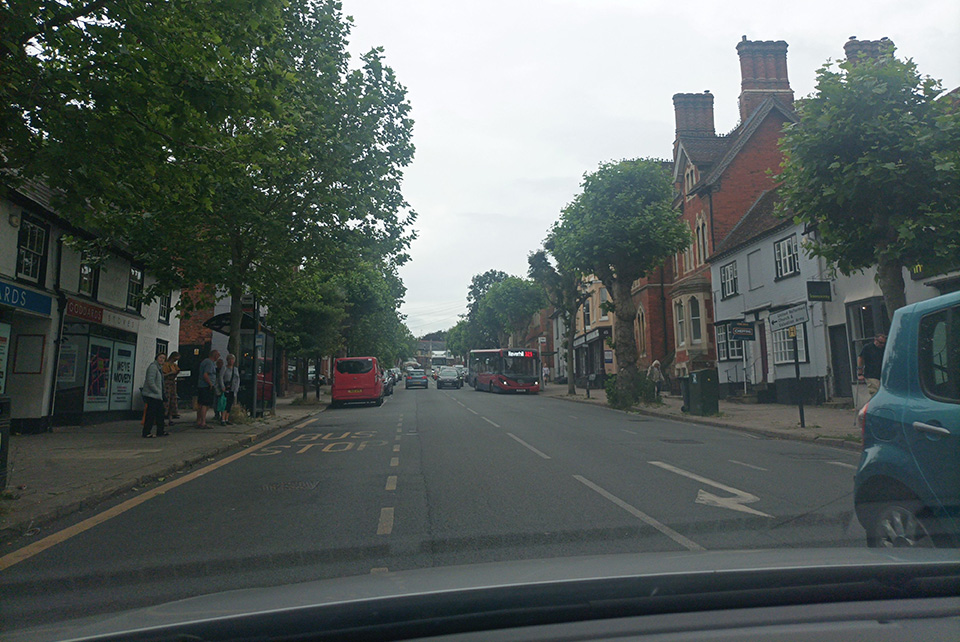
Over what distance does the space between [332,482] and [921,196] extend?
36.0 ft

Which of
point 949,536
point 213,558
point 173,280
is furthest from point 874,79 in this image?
point 173,280

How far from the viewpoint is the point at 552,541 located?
18.2ft

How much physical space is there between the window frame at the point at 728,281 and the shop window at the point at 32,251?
25354 mm

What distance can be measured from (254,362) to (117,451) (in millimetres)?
7687

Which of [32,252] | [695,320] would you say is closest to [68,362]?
[32,252]

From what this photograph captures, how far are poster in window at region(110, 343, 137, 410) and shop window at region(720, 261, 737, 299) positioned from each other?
23.8 meters

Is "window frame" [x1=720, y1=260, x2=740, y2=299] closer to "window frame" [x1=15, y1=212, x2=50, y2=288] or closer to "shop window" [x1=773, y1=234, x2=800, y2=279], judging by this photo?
"shop window" [x1=773, y1=234, x2=800, y2=279]

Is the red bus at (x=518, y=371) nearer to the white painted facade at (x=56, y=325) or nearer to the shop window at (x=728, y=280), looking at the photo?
the shop window at (x=728, y=280)

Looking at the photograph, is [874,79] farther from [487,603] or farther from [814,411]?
[487,603]

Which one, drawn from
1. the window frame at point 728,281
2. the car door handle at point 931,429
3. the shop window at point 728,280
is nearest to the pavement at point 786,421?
the window frame at point 728,281

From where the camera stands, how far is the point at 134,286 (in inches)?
825

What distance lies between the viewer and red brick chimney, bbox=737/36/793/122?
34656 mm

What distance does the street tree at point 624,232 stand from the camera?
25.6 m

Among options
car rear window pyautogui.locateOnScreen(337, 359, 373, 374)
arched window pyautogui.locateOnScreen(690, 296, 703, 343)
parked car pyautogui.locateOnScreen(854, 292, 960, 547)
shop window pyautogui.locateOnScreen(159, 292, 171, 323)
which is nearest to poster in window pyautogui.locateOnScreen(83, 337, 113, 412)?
shop window pyautogui.locateOnScreen(159, 292, 171, 323)
